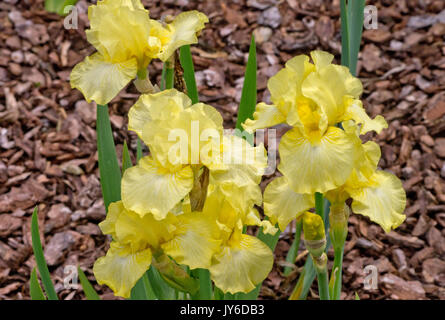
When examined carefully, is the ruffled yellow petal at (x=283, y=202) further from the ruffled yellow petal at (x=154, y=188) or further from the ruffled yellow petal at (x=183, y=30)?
the ruffled yellow petal at (x=183, y=30)

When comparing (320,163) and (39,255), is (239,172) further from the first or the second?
(39,255)

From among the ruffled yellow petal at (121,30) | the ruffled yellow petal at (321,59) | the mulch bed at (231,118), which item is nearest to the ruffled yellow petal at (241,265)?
the ruffled yellow petal at (321,59)

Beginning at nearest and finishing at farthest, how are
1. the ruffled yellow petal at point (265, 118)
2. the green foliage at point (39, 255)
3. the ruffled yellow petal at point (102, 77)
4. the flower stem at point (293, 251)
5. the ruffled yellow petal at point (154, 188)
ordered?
the ruffled yellow petal at point (154, 188) < the ruffled yellow petal at point (265, 118) < the ruffled yellow petal at point (102, 77) < the green foliage at point (39, 255) < the flower stem at point (293, 251)

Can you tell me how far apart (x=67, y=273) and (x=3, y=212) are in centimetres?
38

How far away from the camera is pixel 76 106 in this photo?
7.84 ft

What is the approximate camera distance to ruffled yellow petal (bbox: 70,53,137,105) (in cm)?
112

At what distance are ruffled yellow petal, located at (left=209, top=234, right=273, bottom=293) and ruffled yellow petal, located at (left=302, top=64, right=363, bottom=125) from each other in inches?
10.5

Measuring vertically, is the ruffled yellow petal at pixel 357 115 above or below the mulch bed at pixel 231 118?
above

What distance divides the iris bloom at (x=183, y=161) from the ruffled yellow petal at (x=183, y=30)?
0.70 ft

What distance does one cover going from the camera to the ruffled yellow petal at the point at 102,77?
1.12 m

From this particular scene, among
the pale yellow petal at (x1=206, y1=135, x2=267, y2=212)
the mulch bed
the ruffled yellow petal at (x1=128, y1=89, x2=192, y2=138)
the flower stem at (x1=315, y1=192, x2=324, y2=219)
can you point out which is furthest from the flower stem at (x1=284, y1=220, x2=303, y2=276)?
the ruffled yellow petal at (x1=128, y1=89, x2=192, y2=138)

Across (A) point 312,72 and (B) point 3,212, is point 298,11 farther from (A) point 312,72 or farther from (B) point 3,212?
(A) point 312,72

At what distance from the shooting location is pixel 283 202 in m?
0.99
